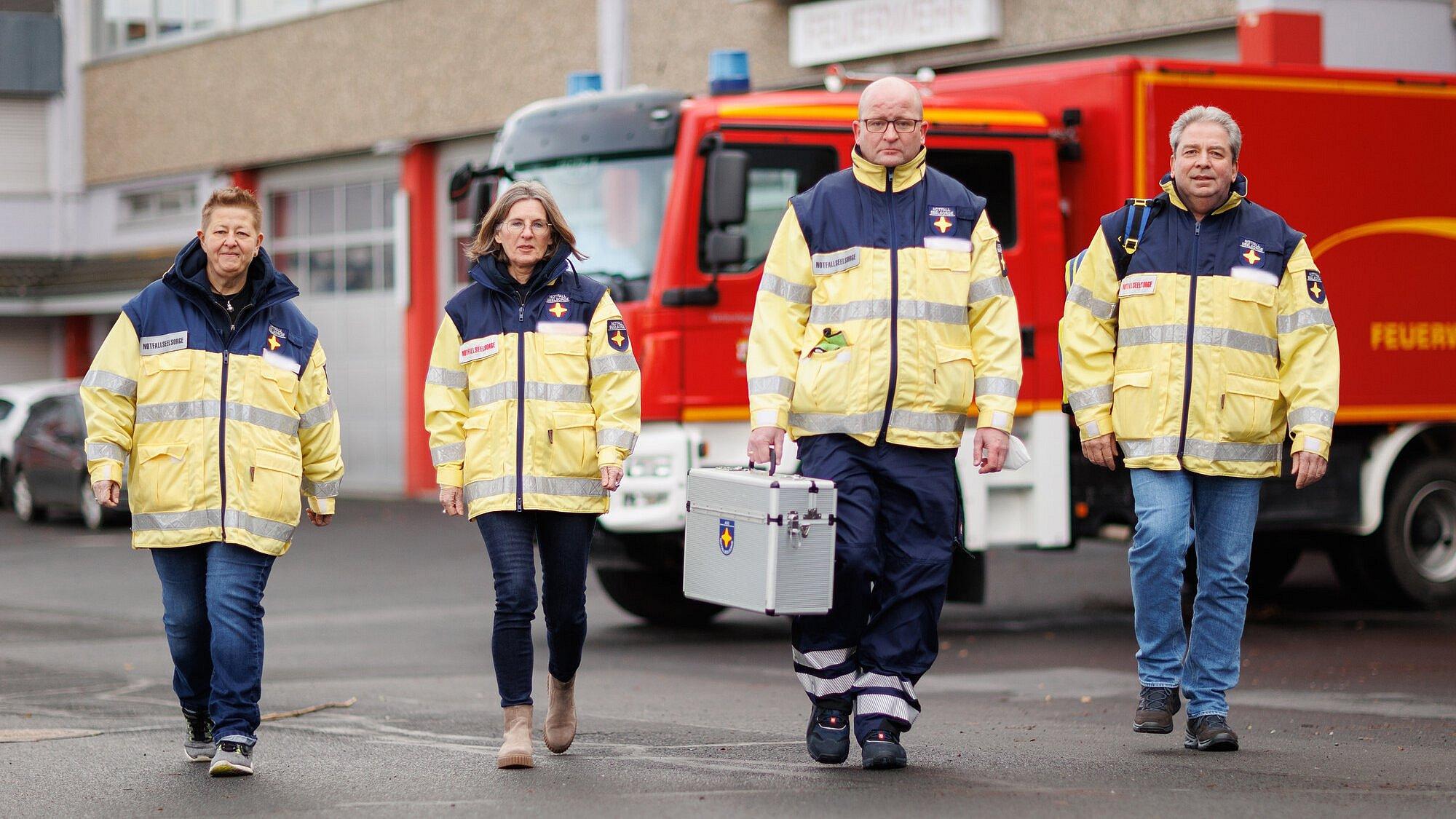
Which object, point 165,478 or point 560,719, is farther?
point 560,719

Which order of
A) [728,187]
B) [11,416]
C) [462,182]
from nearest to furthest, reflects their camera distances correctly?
[728,187] → [462,182] → [11,416]

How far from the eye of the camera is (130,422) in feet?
20.8

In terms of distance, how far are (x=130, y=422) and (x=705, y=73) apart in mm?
14456

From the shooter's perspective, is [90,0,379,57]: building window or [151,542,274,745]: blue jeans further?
[90,0,379,57]: building window

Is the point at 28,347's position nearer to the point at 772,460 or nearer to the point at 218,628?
the point at 218,628

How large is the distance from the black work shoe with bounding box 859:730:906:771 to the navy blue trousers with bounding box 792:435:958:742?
0.03 meters

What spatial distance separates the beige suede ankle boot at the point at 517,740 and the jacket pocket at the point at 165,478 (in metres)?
1.18

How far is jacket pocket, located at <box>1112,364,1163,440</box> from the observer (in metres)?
6.59

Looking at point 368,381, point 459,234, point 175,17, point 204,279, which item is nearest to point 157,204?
point 175,17

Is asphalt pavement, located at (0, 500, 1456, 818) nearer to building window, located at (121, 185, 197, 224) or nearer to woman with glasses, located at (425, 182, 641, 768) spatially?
woman with glasses, located at (425, 182, 641, 768)

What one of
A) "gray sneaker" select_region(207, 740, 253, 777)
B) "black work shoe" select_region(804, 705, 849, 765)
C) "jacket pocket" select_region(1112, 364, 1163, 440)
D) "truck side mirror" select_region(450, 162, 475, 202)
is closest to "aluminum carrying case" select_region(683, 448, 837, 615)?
"black work shoe" select_region(804, 705, 849, 765)

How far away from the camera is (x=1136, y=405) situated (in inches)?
261

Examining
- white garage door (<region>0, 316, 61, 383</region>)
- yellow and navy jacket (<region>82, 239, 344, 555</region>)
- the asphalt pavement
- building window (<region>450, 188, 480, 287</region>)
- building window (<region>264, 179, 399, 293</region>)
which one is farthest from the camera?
white garage door (<region>0, 316, 61, 383</region>)

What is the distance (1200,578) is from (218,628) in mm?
3120
